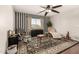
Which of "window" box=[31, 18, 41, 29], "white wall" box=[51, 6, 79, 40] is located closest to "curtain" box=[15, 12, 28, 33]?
"window" box=[31, 18, 41, 29]

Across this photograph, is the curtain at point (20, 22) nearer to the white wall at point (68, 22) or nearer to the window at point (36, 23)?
the window at point (36, 23)

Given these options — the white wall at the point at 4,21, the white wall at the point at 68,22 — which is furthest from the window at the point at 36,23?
the white wall at the point at 4,21

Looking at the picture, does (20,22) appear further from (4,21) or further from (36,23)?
(4,21)

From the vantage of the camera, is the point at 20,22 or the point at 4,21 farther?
the point at 4,21

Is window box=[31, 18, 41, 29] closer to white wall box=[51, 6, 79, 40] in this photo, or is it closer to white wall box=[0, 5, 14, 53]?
white wall box=[51, 6, 79, 40]

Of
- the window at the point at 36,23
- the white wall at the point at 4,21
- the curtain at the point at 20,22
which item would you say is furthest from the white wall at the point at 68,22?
the white wall at the point at 4,21

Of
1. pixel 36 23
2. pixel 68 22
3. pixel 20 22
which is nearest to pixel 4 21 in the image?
pixel 20 22

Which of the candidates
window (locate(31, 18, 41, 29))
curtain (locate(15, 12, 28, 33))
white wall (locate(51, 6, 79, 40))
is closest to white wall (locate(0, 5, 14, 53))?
curtain (locate(15, 12, 28, 33))

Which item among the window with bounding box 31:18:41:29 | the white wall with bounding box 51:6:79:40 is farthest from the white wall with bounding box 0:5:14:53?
the white wall with bounding box 51:6:79:40

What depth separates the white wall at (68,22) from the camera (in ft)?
3.43

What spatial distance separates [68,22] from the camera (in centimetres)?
113

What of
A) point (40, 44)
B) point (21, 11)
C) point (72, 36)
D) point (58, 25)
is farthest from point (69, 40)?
point (21, 11)

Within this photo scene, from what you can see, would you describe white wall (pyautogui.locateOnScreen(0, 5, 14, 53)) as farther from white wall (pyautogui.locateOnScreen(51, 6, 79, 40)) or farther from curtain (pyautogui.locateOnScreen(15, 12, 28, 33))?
white wall (pyautogui.locateOnScreen(51, 6, 79, 40))

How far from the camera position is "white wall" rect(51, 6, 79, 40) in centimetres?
105
